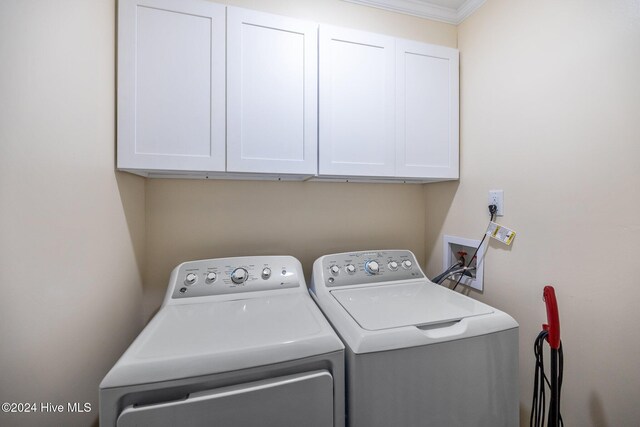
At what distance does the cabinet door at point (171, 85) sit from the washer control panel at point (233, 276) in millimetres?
474

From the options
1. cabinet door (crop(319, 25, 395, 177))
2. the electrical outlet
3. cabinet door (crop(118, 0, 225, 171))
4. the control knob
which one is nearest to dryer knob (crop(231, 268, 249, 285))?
the control knob

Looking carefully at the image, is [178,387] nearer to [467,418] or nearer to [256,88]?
[467,418]

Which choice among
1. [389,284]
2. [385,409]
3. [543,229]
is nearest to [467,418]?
[385,409]

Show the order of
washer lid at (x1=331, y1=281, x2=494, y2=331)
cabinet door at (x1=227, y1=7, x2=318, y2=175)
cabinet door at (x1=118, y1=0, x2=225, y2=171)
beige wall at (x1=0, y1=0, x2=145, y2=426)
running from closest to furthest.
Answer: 1. beige wall at (x1=0, y1=0, x2=145, y2=426)
2. washer lid at (x1=331, y1=281, x2=494, y2=331)
3. cabinet door at (x1=118, y1=0, x2=225, y2=171)
4. cabinet door at (x1=227, y1=7, x2=318, y2=175)

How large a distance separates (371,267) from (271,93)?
3.36 feet

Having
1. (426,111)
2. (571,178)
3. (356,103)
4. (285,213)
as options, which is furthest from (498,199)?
(285,213)

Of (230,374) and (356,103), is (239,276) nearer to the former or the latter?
(230,374)

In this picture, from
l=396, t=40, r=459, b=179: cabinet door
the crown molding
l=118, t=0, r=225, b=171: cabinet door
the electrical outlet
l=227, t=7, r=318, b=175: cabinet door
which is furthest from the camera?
the crown molding

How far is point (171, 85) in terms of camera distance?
1117 millimetres

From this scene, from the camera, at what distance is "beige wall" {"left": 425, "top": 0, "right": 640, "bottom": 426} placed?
0.87 metres

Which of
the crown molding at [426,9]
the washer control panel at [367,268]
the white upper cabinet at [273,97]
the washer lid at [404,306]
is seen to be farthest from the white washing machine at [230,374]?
the crown molding at [426,9]

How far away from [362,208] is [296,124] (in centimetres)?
75

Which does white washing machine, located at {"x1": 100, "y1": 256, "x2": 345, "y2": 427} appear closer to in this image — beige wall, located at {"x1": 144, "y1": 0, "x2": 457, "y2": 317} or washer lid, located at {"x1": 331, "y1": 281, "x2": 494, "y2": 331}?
washer lid, located at {"x1": 331, "y1": 281, "x2": 494, "y2": 331}

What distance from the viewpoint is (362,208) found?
1.76 meters
